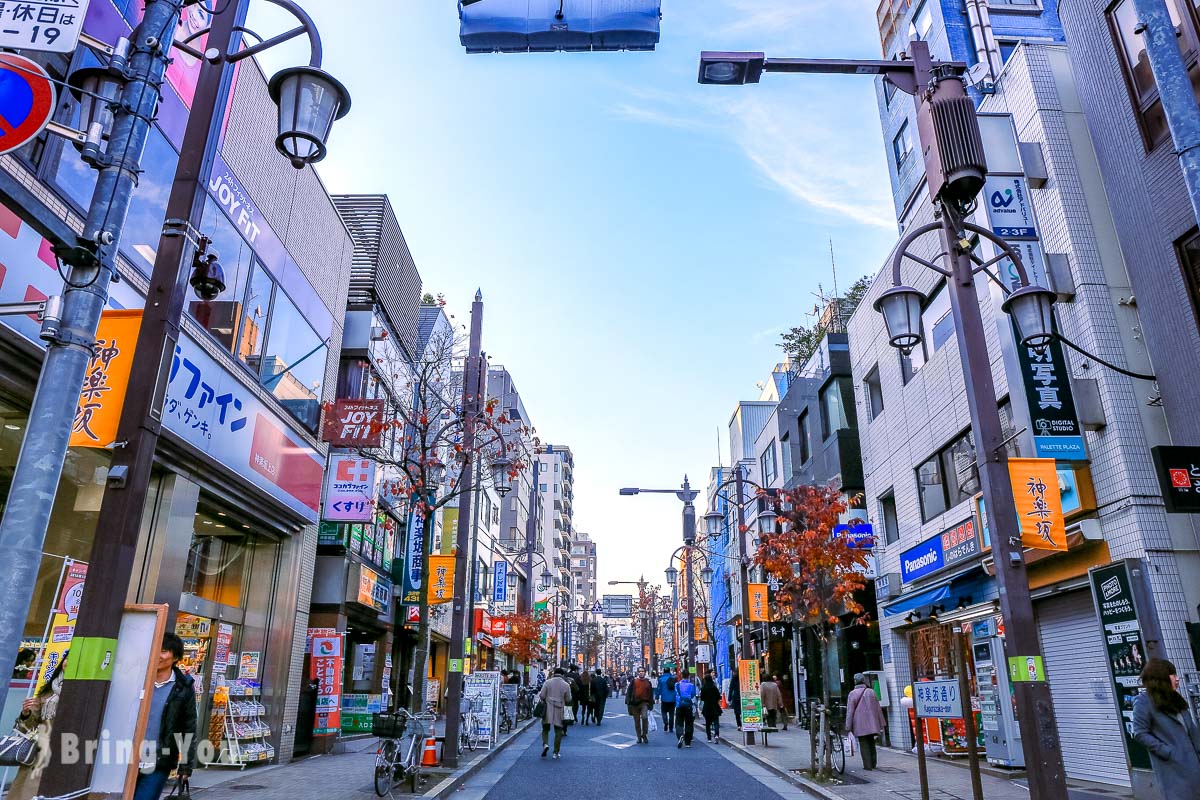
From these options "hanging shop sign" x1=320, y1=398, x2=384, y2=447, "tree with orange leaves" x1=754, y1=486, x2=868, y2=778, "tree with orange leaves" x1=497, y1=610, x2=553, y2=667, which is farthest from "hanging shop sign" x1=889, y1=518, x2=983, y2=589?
"tree with orange leaves" x1=497, y1=610, x2=553, y2=667

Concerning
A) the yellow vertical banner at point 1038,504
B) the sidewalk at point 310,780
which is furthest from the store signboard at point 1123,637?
the sidewalk at point 310,780

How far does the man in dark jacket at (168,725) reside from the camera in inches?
243

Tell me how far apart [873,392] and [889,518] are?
3.83 m

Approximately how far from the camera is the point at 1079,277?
1245 cm

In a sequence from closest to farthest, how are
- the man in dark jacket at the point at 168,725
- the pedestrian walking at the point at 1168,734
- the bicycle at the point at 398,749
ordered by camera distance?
the pedestrian walking at the point at 1168,734 → the man in dark jacket at the point at 168,725 → the bicycle at the point at 398,749

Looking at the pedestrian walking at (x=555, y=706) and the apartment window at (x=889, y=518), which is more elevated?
the apartment window at (x=889, y=518)

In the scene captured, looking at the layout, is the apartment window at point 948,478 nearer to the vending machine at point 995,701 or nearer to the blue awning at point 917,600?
the blue awning at point 917,600

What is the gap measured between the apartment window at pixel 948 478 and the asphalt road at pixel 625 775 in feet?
23.5

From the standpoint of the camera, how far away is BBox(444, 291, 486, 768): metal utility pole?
14.1m

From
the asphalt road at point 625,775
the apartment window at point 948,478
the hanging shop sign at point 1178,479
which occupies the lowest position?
the asphalt road at point 625,775

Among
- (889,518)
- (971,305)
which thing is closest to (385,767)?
(971,305)

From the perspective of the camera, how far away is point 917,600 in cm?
1752

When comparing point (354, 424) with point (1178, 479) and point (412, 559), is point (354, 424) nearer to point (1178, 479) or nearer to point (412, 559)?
point (412, 559)

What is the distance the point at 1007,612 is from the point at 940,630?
41.2 ft
